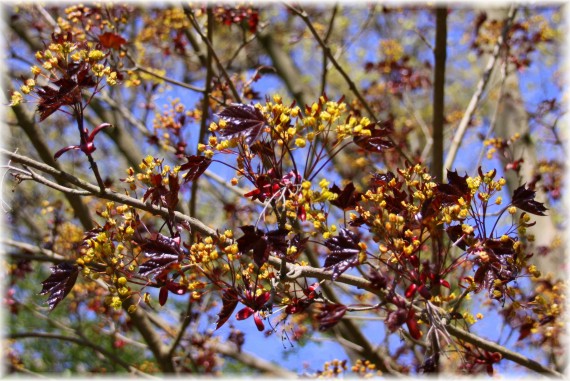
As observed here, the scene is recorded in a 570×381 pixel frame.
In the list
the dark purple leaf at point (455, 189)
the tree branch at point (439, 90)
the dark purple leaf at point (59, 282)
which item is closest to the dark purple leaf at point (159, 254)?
the dark purple leaf at point (59, 282)

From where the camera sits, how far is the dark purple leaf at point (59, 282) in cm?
206

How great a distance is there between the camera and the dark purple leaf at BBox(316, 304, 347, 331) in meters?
1.76

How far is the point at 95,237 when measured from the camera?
2.05 meters

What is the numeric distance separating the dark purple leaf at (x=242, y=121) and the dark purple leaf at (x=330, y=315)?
1.92 feet

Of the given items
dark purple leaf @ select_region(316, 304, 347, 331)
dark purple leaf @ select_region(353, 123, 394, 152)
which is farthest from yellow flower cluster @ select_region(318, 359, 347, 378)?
dark purple leaf @ select_region(353, 123, 394, 152)

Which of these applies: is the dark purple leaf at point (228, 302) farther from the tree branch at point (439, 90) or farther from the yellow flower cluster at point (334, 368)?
the tree branch at point (439, 90)

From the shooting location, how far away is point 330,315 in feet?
5.87

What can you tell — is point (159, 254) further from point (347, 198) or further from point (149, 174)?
point (347, 198)

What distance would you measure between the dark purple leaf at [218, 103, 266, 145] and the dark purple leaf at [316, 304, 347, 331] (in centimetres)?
58

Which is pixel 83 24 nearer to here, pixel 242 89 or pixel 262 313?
pixel 242 89

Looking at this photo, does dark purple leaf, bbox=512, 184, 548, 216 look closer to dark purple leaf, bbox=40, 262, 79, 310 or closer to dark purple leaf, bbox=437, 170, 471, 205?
dark purple leaf, bbox=437, 170, 471, 205

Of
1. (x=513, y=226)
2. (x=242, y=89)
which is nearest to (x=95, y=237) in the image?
(x=513, y=226)

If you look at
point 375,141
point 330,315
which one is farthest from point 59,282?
point 375,141

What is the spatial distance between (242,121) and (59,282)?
0.84 m
